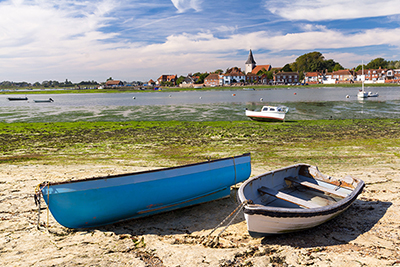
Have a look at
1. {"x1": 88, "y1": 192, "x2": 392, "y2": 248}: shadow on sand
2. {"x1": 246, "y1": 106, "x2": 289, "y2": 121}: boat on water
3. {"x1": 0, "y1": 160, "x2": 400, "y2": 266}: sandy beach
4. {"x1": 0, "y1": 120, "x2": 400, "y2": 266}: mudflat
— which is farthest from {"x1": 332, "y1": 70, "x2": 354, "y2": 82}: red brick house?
{"x1": 88, "y1": 192, "x2": 392, "y2": 248}: shadow on sand

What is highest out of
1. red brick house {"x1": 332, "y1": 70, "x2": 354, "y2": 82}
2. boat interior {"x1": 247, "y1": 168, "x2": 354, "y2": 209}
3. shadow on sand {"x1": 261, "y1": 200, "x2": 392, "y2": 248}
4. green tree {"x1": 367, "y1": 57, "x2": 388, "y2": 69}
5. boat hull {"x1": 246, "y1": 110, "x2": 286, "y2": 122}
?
green tree {"x1": 367, "y1": 57, "x2": 388, "y2": 69}

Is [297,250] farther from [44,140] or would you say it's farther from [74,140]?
[44,140]

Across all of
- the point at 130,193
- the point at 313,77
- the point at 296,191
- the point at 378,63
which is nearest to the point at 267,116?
the point at 296,191

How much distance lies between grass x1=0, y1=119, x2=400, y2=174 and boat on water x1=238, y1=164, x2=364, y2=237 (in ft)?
11.5

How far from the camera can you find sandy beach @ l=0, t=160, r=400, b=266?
577 centimetres

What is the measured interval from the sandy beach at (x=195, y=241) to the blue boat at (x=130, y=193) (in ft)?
1.30

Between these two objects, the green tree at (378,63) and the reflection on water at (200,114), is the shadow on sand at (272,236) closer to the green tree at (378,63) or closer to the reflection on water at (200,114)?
the reflection on water at (200,114)

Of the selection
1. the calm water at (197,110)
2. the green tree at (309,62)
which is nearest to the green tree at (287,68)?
the green tree at (309,62)

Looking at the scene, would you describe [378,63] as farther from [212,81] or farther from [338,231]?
[338,231]

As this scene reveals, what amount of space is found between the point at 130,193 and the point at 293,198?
4.34 meters

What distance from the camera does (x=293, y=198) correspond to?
7270 mm

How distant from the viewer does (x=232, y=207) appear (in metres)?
8.48

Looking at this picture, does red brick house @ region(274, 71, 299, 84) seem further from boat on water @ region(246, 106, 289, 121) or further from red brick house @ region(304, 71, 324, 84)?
boat on water @ region(246, 106, 289, 121)

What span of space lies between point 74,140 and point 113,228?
13577 mm
